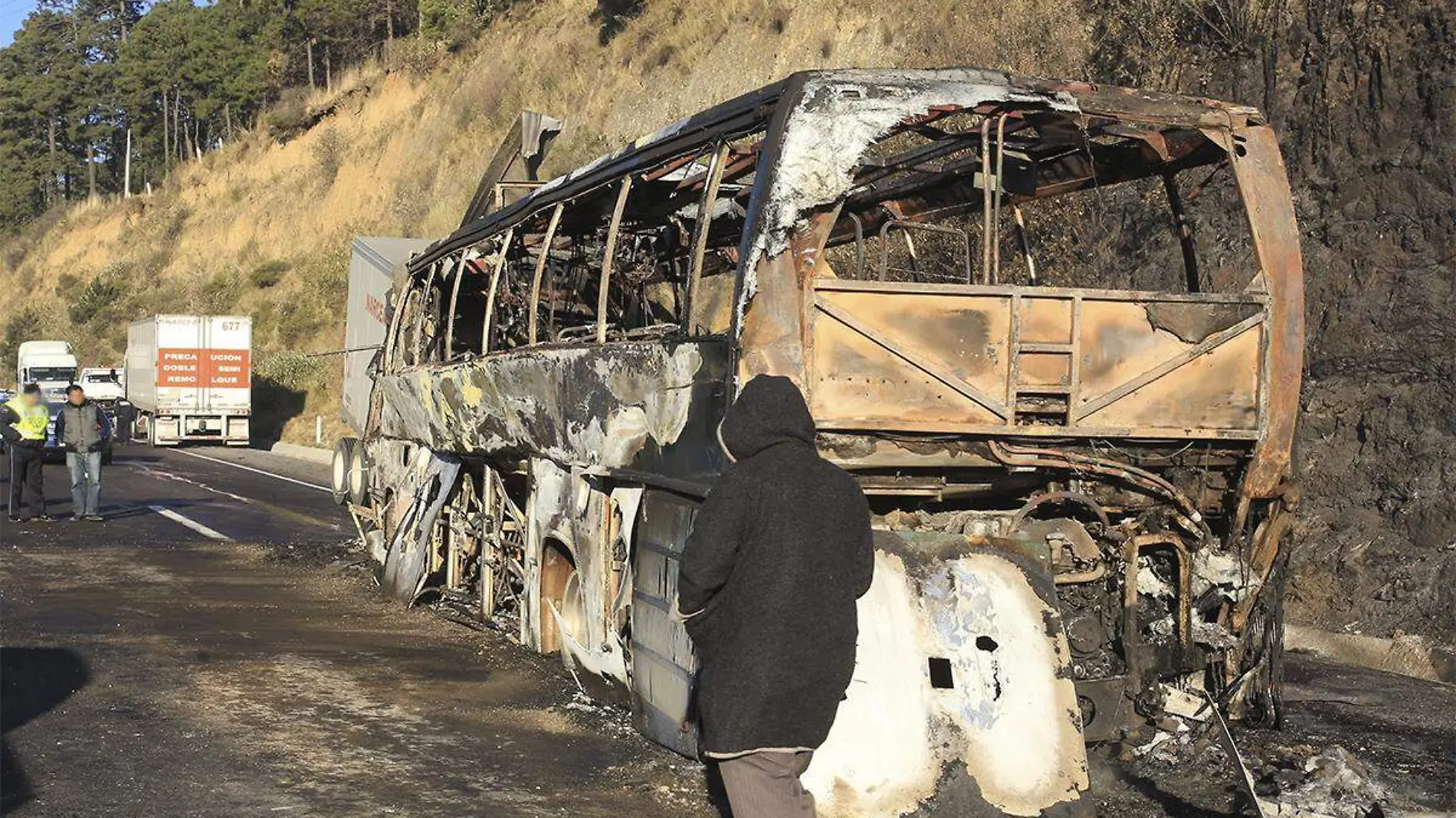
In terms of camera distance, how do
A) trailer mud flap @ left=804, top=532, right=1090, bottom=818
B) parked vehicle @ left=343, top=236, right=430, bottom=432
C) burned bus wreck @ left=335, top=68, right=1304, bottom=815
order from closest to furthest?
1. trailer mud flap @ left=804, top=532, right=1090, bottom=818
2. burned bus wreck @ left=335, top=68, right=1304, bottom=815
3. parked vehicle @ left=343, top=236, right=430, bottom=432

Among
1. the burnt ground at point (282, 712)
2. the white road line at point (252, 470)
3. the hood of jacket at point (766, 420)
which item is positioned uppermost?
the hood of jacket at point (766, 420)

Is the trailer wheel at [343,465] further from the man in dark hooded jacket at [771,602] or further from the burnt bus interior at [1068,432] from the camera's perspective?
the man in dark hooded jacket at [771,602]

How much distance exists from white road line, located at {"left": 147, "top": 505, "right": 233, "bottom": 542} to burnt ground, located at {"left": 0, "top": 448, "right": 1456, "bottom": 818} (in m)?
4.24

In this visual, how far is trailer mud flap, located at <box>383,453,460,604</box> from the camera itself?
11219 millimetres

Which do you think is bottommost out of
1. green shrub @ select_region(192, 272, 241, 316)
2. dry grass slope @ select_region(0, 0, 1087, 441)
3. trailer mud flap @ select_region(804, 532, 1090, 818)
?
trailer mud flap @ select_region(804, 532, 1090, 818)

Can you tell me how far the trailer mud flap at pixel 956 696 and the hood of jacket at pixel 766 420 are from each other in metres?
1.70

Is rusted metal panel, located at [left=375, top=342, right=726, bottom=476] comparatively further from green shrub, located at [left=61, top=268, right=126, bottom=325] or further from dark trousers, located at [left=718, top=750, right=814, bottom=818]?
green shrub, located at [left=61, top=268, right=126, bottom=325]

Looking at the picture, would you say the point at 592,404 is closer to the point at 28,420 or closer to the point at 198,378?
the point at 28,420

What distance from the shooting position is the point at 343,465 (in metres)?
14.8

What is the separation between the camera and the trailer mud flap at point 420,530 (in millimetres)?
11219

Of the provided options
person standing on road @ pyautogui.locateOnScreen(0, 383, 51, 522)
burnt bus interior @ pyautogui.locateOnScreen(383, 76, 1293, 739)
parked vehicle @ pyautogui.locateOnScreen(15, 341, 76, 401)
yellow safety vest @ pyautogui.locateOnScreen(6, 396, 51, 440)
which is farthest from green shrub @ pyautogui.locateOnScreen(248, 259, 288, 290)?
burnt bus interior @ pyautogui.locateOnScreen(383, 76, 1293, 739)

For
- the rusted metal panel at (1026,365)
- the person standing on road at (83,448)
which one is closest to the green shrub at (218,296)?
the person standing on road at (83,448)

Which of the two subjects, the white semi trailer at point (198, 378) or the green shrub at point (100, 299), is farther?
the green shrub at point (100, 299)

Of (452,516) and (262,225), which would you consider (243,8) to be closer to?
(262,225)
